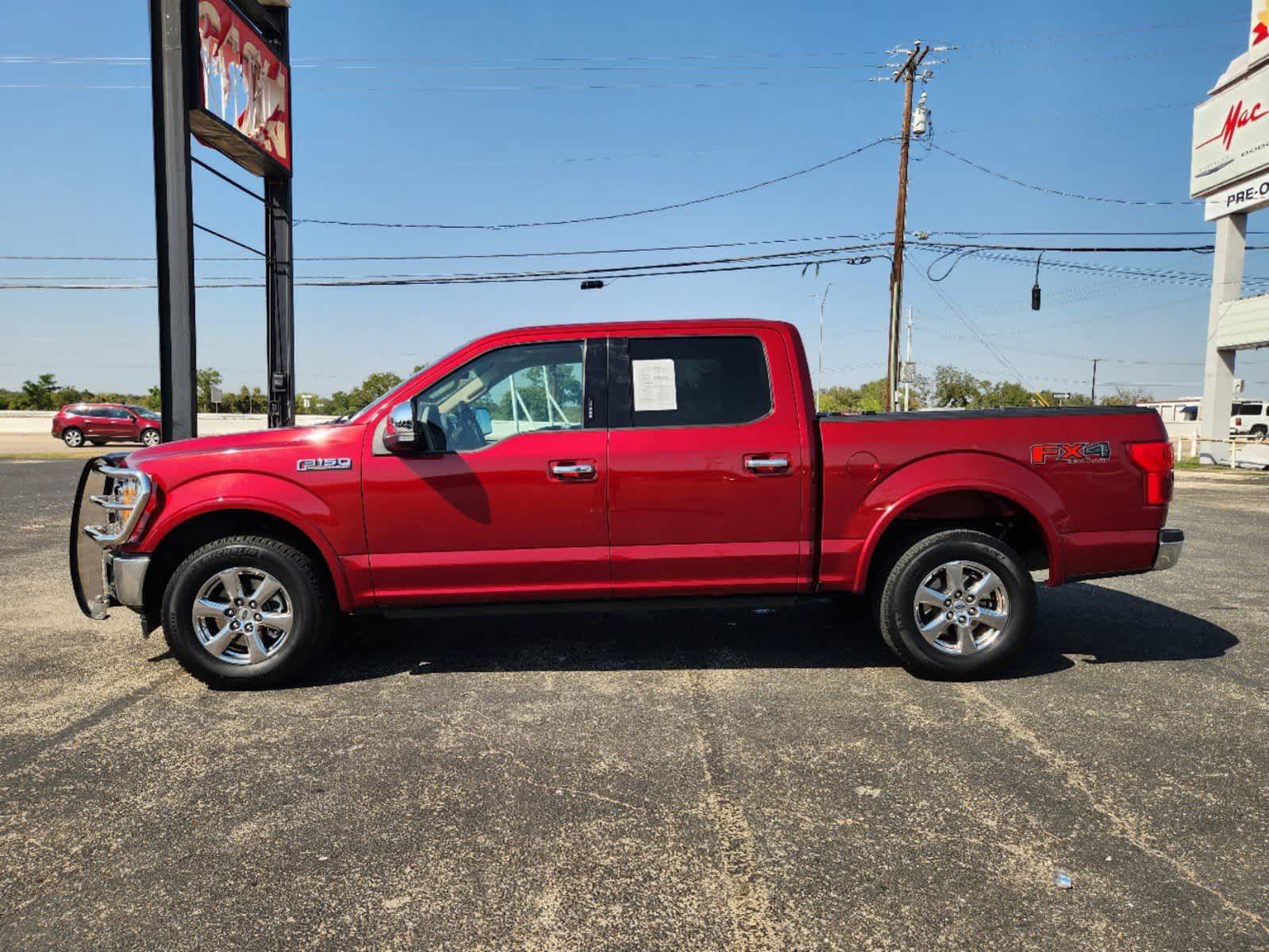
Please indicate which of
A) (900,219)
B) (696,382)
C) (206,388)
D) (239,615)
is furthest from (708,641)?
(206,388)

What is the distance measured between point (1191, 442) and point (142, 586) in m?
34.4

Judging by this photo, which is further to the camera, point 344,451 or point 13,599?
point 13,599

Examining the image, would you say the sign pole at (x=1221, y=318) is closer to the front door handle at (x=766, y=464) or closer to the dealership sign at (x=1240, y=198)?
the dealership sign at (x=1240, y=198)

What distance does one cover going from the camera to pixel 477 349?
439 centimetres

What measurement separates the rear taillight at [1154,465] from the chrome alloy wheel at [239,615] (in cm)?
466

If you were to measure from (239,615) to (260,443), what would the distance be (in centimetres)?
92

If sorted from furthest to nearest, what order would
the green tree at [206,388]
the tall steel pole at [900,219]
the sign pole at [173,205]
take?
the green tree at [206,388]
the tall steel pole at [900,219]
the sign pole at [173,205]

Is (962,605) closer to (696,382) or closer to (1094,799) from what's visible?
(1094,799)

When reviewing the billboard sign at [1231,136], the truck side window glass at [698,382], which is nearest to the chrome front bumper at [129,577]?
the truck side window glass at [698,382]

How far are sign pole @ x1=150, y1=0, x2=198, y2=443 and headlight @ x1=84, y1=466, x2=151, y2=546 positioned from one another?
5.62 m

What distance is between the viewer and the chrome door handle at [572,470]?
13.8ft

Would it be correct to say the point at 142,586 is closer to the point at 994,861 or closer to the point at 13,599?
the point at 13,599

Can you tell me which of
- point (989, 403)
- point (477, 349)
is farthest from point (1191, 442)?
point (989, 403)

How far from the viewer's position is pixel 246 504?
414cm
